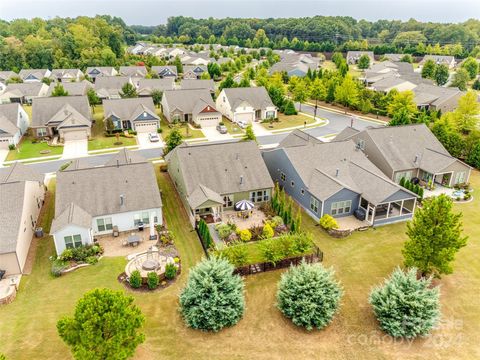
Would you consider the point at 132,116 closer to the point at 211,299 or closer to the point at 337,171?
the point at 337,171

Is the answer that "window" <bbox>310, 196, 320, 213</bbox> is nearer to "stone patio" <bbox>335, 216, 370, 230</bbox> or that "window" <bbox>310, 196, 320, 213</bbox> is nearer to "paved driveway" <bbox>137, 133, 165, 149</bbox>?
"stone patio" <bbox>335, 216, 370, 230</bbox>

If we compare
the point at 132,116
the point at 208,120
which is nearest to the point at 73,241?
the point at 132,116

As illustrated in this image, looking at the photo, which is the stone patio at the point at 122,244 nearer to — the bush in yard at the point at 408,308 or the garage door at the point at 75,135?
the bush in yard at the point at 408,308

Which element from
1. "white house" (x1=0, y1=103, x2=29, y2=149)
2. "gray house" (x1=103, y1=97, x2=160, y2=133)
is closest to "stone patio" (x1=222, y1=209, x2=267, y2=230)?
"gray house" (x1=103, y1=97, x2=160, y2=133)

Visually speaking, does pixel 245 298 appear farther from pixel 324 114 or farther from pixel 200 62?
pixel 200 62

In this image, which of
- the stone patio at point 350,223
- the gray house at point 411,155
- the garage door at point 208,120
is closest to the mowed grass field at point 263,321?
the stone patio at point 350,223

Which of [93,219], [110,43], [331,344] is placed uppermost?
[110,43]

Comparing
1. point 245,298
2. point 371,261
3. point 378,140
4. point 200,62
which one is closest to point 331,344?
point 245,298
